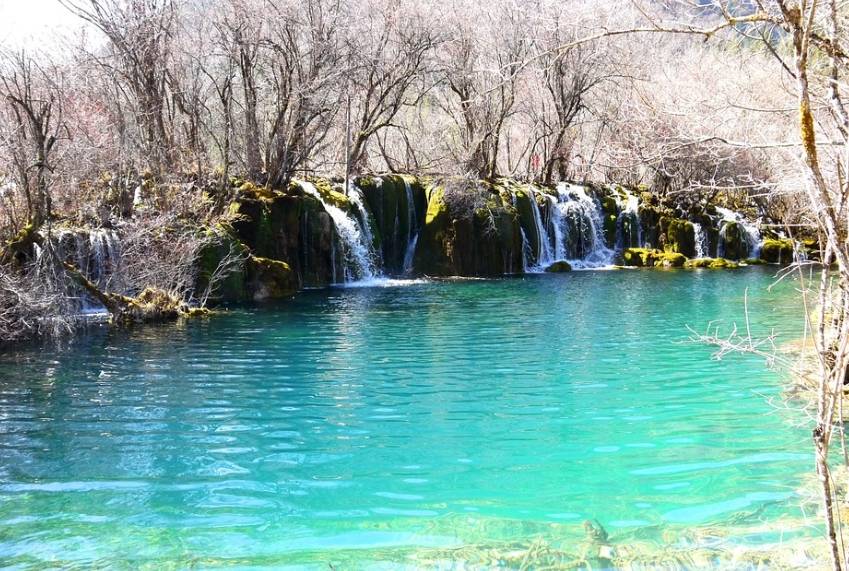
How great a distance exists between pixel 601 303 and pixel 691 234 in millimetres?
16376

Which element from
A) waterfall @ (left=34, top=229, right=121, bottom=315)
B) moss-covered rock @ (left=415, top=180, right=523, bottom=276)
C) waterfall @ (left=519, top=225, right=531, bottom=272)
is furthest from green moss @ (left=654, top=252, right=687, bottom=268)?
waterfall @ (left=34, top=229, right=121, bottom=315)

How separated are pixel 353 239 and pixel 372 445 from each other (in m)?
17.8

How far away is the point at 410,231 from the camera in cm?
2742

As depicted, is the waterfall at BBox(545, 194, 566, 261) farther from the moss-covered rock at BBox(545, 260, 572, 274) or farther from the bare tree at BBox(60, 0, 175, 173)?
the bare tree at BBox(60, 0, 175, 173)

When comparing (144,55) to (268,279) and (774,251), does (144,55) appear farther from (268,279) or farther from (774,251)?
(774,251)

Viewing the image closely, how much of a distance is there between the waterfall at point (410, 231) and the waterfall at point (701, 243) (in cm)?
1293

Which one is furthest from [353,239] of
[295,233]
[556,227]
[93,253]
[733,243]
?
[733,243]

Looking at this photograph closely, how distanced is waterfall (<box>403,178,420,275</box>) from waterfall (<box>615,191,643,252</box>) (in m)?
9.49

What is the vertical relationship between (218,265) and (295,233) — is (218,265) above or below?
below

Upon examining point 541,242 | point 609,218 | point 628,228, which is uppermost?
point 609,218

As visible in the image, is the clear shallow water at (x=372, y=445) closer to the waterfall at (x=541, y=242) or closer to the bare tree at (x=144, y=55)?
the bare tree at (x=144, y=55)

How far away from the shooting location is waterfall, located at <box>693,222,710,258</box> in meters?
32.5

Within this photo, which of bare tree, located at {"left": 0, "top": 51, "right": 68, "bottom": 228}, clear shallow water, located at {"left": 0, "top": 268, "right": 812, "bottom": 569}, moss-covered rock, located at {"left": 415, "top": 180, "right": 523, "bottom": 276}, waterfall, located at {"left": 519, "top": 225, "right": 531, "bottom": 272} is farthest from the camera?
waterfall, located at {"left": 519, "top": 225, "right": 531, "bottom": 272}

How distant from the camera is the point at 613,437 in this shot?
7297 mm
